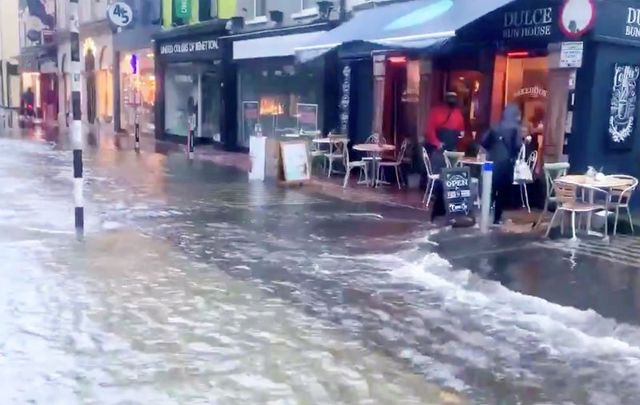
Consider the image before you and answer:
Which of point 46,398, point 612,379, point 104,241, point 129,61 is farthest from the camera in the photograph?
point 129,61

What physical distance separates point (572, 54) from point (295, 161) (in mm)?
6313

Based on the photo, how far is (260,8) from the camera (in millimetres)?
22859

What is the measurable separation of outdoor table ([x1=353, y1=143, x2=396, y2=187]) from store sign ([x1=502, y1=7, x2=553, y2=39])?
138 inches

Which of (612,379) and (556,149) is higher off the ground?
(556,149)

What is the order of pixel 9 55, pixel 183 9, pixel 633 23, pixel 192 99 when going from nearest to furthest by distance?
pixel 633 23, pixel 183 9, pixel 192 99, pixel 9 55

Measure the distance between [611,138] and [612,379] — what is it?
7724mm

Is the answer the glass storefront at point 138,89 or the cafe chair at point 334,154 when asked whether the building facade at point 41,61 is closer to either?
the glass storefront at point 138,89

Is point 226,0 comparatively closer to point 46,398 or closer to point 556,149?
point 556,149

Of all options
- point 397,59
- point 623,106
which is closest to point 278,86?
point 397,59

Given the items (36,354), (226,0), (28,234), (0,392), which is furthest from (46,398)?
Answer: (226,0)

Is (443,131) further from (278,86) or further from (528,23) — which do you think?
(278,86)

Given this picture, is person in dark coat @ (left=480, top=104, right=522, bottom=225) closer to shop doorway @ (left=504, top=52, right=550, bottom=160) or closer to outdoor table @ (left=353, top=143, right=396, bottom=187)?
shop doorway @ (left=504, top=52, right=550, bottom=160)

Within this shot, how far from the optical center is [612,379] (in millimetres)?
5586

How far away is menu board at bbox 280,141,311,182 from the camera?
16.2m
